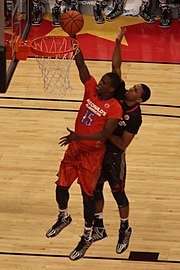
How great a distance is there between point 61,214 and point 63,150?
220 cm

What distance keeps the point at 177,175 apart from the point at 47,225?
1.89 m

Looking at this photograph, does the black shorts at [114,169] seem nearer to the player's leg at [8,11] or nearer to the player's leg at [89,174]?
the player's leg at [89,174]

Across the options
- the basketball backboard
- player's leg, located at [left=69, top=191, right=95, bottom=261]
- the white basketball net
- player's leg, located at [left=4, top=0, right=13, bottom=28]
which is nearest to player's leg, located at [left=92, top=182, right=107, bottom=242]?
Answer: player's leg, located at [left=69, top=191, right=95, bottom=261]

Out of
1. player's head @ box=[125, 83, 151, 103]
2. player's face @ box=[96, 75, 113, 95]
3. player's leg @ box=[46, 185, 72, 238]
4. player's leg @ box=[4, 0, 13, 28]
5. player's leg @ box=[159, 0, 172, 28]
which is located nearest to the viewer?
player's face @ box=[96, 75, 113, 95]

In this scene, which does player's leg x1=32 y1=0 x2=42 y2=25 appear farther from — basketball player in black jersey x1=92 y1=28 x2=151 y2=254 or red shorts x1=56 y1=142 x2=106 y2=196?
red shorts x1=56 y1=142 x2=106 y2=196

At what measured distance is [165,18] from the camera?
1553 cm

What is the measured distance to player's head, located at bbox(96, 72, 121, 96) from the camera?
907cm

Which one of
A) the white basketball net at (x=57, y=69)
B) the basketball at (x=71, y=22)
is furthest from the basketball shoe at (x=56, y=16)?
the basketball at (x=71, y=22)

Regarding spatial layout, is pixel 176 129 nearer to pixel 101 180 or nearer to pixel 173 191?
pixel 173 191

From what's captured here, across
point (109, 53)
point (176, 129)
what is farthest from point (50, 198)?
point (109, 53)

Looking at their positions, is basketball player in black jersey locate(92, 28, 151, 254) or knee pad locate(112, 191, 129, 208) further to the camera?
knee pad locate(112, 191, 129, 208)

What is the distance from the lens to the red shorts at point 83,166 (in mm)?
9422

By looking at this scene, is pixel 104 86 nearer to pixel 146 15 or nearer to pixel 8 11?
pixel 8 11

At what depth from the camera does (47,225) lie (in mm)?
10461
